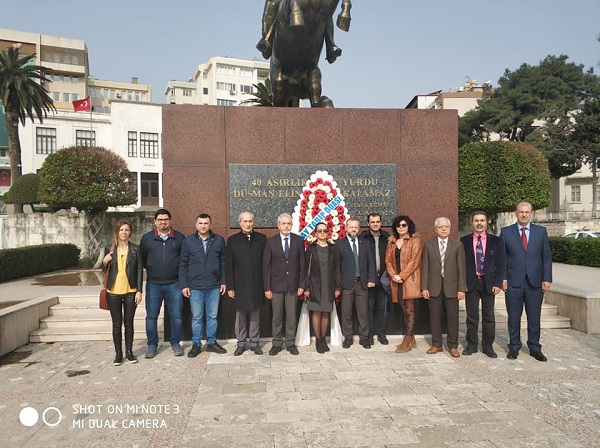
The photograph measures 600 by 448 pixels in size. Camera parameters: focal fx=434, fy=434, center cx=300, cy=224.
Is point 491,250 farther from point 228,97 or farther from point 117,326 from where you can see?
point 228,97

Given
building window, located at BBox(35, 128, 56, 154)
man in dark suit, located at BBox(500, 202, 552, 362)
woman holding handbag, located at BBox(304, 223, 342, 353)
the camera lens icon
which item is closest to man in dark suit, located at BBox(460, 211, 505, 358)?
man in dark suit, located at BBox(500, 202, 552, 362)

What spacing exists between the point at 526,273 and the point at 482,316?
2.36 feet

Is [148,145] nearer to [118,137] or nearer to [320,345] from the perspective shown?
[118,137]

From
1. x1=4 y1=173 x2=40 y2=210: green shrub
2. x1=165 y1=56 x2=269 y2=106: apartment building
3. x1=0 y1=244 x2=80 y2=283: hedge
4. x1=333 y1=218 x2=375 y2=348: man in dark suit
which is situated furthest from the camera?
x1=165 y1=56 x2=269 y2=106: apartment building

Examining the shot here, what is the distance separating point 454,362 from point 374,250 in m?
1.62

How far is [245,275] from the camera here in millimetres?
5309

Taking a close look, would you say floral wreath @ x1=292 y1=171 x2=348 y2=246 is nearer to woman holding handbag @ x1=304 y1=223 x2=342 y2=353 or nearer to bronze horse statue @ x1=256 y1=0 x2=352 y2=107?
woman holding handbag @ x1=304 y1=223 x2=342 y2=353

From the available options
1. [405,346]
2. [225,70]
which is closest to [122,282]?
[405,346]

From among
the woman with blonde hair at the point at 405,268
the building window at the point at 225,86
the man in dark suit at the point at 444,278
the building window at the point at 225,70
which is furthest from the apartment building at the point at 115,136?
the man in dark suit at the point at 444,278

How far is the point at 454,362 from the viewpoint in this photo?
4.95m

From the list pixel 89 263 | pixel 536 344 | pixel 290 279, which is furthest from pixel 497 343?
pixel 89 263

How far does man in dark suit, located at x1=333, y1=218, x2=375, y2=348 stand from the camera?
5.48m

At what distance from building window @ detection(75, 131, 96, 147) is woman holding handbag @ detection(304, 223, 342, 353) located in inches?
1353

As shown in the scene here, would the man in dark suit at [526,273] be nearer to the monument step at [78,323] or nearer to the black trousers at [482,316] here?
the black trousers at [482,316]
